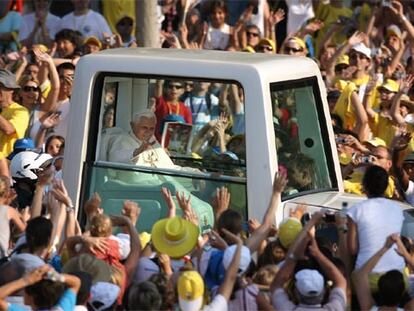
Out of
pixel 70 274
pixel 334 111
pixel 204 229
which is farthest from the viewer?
pixel 334 111

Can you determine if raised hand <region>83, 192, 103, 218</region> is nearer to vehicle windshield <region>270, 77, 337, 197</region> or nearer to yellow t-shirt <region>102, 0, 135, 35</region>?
vehicle windshield <region>270, 77, 337, 197</region>

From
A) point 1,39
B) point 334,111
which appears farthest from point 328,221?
point 1,39

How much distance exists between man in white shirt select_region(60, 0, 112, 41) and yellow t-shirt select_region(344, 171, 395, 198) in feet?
19.7

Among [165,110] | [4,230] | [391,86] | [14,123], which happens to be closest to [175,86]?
[165,110]

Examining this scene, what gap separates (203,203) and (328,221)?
0.88m

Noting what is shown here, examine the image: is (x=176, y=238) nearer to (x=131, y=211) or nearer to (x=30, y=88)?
(x=131, y=211)

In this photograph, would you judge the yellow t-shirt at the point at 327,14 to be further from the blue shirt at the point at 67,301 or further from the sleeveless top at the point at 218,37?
the blue shirt at the point at 67,301

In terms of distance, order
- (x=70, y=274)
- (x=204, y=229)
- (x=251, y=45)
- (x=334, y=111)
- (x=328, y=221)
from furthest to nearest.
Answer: (x=251, y=45), (x=334, y=111), (x=204, y=229), (x=328, y=221), (x=70, y=274)

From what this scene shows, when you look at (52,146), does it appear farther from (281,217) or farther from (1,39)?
(1,39)

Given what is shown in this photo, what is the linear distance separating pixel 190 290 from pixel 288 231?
93cm

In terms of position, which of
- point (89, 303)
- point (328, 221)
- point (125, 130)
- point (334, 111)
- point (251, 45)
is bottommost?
point (89, 303)

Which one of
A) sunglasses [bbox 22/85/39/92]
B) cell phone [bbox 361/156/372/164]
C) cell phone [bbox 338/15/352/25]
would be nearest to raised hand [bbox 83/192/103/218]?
cell phone [bbox 361/156/372/164]

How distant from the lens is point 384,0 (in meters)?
16.0

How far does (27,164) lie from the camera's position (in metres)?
10.9
